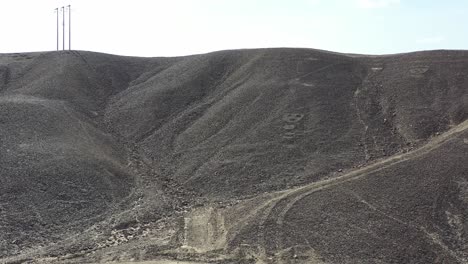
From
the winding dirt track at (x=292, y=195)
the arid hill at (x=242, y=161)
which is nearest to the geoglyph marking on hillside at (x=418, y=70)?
the arid hill at (x=242, y=161)

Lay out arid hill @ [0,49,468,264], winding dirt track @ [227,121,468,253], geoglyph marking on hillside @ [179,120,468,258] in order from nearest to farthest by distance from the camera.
A: arid hill @ [0,49,468,264] → geoglyph marking on hillside @ [179,120,468,258] → winding dirt track @ [227,121,468,253]

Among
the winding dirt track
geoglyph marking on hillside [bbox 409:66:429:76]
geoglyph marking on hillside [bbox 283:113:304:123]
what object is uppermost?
geoglyph marking on hillside [bbox 409:66:429:76]

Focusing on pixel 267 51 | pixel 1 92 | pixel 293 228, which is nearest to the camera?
pixel 293 228

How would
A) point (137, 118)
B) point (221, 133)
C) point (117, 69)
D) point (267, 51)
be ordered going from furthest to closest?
point (117, 69) < point (267, 51) < point (137, 118) < point (221, 133)

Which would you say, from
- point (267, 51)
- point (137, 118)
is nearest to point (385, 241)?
point (137, 118)

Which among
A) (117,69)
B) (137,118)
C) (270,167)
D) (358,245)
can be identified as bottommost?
(358,245)

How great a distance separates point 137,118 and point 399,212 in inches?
795

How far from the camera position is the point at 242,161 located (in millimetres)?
27609

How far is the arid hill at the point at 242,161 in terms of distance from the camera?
19578 mm

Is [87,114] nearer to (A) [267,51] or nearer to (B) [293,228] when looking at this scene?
(A) [267,51]

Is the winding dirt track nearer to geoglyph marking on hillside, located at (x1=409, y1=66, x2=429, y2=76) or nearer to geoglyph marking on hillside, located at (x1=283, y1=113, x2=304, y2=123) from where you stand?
geoglyph marking on hillside, located at (x1=283, y1=113, x2=304, y2=123)

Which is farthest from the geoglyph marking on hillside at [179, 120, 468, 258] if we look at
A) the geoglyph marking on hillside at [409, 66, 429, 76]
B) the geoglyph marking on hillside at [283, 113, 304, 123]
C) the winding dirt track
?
the geoglyph marking on hillside at [409, 66, 429, 76]

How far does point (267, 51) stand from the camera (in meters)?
42.7

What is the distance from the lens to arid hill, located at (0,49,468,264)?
19.6 metres
